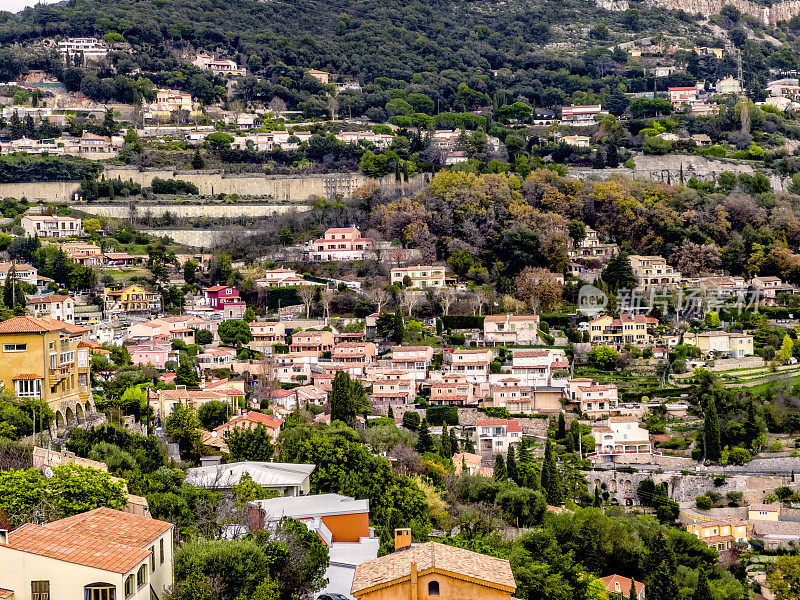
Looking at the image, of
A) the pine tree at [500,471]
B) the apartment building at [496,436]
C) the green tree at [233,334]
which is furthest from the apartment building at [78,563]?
the green tree at [233,334]

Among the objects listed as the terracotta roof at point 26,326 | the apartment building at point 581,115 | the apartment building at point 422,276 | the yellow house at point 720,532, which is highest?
the apartment building at point 581,115

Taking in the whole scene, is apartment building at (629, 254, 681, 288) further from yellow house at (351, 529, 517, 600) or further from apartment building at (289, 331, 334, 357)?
yellow house at (351, 529, 517, 600)

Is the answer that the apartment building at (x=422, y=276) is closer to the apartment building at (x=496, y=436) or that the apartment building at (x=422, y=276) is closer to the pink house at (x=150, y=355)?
the pink house at (x=150, y=355)

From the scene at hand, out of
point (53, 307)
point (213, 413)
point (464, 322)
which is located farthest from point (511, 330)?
point (213, 413)

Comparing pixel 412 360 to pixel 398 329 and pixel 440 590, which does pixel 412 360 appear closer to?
pixel 398 329

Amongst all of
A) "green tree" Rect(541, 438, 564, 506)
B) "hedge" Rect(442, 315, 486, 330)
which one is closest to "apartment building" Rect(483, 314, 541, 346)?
"hedge" Rect(442, 315, 486, 330)
